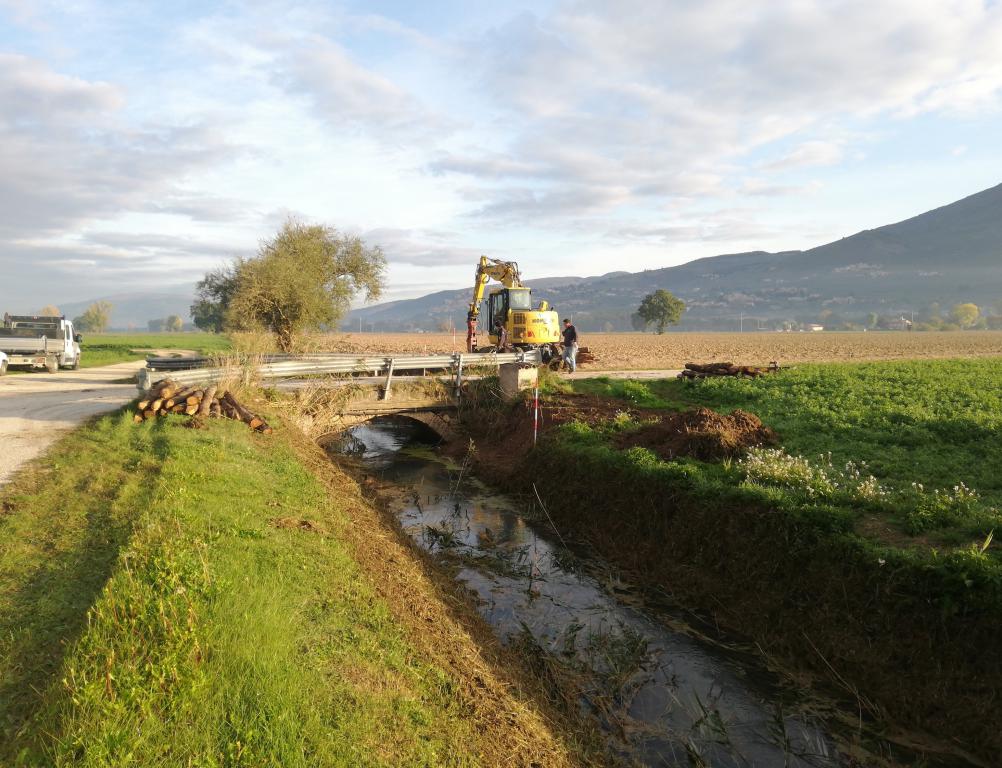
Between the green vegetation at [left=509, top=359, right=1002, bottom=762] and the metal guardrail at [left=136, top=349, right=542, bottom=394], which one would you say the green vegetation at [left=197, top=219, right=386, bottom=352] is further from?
the green vegetation at [left=509, top=359, right=1002, bottom=762]

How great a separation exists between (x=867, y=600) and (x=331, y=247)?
30639 millimetres

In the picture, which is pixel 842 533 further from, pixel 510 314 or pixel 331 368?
pixel 510 314

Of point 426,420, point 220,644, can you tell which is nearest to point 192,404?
point 426,420

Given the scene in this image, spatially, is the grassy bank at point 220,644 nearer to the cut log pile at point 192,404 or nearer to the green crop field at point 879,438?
the cut log pile at point 192,404

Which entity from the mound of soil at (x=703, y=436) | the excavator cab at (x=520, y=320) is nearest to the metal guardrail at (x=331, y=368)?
the excavator cab at (x=520, y=320)

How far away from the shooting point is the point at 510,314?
79.6 ft

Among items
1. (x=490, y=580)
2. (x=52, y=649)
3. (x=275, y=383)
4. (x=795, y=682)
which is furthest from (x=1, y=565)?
(x=275, y=383)

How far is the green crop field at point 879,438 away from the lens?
8.30 meters

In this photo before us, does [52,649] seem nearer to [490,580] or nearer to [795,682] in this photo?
A: [490,580]

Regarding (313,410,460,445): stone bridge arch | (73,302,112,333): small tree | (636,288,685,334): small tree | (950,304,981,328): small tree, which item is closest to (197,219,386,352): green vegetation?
(313,410,460,445): stone bridge arch

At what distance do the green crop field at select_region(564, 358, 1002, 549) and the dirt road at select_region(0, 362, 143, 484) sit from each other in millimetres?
12627

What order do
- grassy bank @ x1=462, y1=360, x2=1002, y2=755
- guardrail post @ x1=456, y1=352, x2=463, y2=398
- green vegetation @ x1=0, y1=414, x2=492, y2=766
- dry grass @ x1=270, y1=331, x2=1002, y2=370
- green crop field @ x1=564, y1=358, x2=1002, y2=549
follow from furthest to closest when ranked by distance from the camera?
dry grass @ x1=270, y1=331, x2=1002, y2=370
guardrail post @ x1=456, y1=352, x2=463, y2=398
green crop field @ x1=564, y1=358, x2=1002, y2=549
grassy bank @ x1=462, y1=360, x2=1002, y2=755
green vegetation @ x1=0, y1=414, x2=492, y2=766

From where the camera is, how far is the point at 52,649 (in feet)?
14.5

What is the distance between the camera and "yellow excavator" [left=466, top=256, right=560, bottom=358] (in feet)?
79.0
